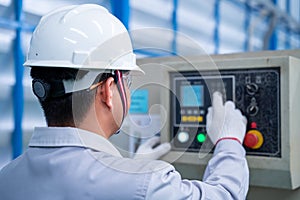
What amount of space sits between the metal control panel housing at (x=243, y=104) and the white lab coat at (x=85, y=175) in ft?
0.60

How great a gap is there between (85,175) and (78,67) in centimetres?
18

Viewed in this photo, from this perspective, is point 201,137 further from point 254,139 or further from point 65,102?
point 65,102

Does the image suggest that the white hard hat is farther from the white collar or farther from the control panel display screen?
the control panel display screen

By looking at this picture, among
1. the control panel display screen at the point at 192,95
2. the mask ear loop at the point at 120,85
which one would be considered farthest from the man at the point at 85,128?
the control panel display screen at the point at 192,95

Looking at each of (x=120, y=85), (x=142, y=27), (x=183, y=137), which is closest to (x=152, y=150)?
(x=183, y=137)

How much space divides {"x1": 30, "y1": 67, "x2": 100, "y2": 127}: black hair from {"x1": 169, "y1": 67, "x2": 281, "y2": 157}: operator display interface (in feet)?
1.12

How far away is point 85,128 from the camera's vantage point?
73 cm

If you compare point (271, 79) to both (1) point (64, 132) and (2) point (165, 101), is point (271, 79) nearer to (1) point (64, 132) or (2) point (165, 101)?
(2) point (165, 101)

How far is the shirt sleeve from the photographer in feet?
2.17

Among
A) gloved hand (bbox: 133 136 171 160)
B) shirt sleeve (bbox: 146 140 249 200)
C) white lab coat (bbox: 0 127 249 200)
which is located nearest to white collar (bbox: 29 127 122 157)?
white lab coat (bbox: 0 127 249 200)

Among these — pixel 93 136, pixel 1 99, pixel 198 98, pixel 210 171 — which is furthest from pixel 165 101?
pixel 1 99

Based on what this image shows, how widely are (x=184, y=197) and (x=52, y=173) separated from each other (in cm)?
22

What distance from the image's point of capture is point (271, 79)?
90 centimetres

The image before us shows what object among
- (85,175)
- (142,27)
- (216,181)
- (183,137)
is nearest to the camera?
(85,175)
